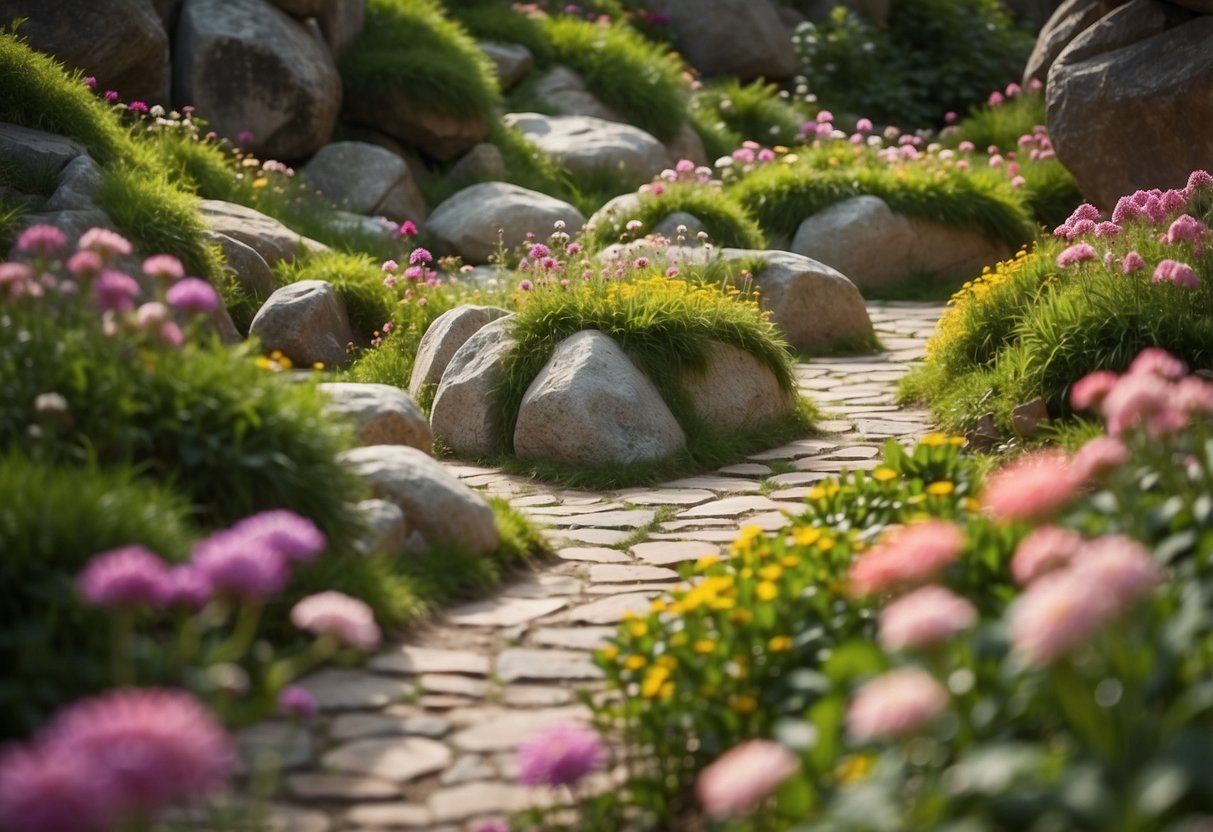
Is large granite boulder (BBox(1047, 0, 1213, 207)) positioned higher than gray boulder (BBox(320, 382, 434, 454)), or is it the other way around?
large granite boulder (BBox(1047, 0, 1213, 207))

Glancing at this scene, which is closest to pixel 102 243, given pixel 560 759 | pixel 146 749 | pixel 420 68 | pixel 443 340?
pixel 560 759

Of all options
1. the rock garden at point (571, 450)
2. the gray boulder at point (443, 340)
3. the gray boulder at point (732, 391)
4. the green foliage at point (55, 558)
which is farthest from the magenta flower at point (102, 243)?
the gray boulder at point (732, 391)

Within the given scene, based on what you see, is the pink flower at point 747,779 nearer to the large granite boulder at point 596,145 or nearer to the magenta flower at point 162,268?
the magenta flower at point 162,268

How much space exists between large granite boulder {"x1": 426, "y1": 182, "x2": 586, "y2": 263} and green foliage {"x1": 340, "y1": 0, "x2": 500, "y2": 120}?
1375 mm

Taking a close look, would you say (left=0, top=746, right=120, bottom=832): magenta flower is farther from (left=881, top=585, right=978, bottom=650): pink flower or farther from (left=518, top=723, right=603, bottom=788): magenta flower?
(left=881, top=585, right=978, bottom=650): pink flower

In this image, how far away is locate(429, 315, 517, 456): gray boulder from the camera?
24.6 ft

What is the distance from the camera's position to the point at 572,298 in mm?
7688

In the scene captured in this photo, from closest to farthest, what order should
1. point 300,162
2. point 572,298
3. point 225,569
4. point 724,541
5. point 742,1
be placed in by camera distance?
point 225,569 < point 724,541 < point 572,298 < point 300,162 < point 742,1

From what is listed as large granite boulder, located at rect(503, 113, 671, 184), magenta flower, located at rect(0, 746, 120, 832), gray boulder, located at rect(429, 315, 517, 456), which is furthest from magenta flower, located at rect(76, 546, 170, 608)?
large granite boulder, located at rect(503, 113, 671, 184)

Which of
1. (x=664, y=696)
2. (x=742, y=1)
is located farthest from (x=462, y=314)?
(x=742, y=1)

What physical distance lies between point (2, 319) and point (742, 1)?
592 inches

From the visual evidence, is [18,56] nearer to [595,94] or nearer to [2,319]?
[2,319]

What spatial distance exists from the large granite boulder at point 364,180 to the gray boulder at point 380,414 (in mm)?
6423

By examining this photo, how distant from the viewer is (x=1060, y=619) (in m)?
2.48
